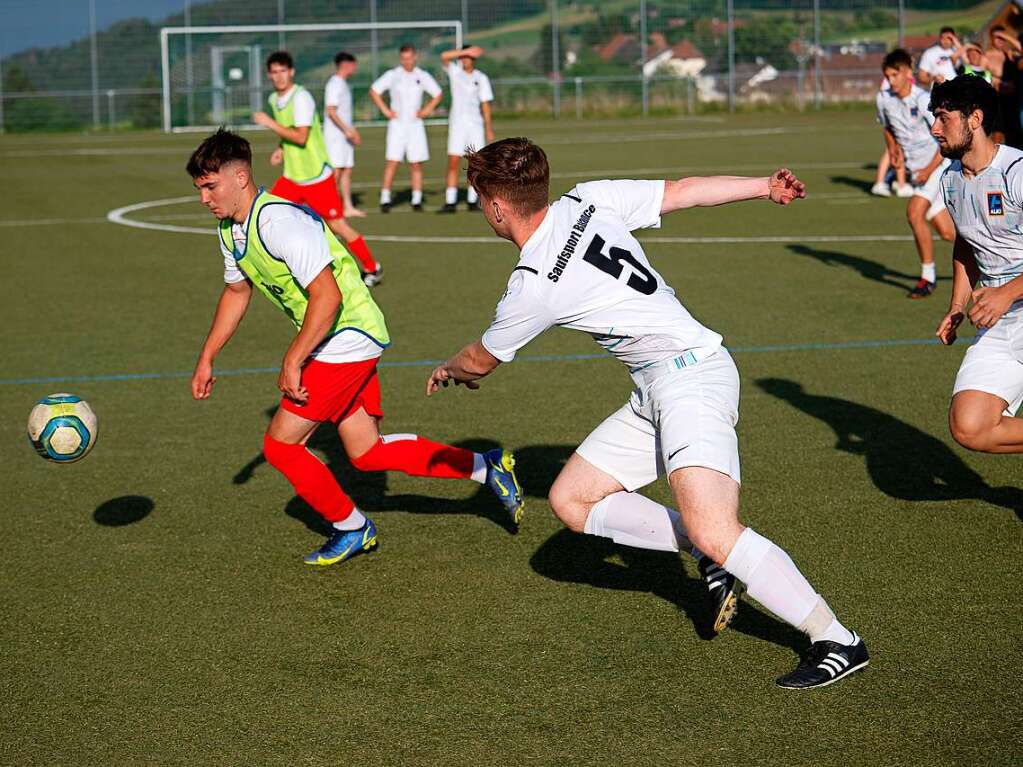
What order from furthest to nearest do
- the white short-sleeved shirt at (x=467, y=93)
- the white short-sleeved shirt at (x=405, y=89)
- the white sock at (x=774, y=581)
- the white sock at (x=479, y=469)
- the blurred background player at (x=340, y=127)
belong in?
1. the white short-sleeved shirt at (x=467, y=93)
2. the white short-sleeved shirt at (x=405, y=89)
3. the blurred background player at (x=340, y=127)
4. the white sock at (x=479, y=469)
5. the white sock at (x=774, y=581)

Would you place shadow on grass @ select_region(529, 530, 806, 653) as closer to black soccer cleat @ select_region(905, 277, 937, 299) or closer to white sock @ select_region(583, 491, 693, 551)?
white sock @ select_region(583, 491, 693, 551)

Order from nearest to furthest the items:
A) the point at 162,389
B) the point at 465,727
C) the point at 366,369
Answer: the point at 465,727, the point at 366,369, the point at 162,389

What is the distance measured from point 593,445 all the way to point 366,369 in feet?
4.39

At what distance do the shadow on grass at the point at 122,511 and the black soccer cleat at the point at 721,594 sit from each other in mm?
3262

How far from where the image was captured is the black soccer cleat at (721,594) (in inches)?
193

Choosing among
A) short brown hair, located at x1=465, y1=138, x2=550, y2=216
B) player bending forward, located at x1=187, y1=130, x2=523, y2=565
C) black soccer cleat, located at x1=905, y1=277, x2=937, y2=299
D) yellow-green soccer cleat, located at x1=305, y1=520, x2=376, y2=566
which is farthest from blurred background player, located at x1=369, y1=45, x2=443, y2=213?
short brown hair, located at x1=465, y1=138, x2=550, y2=216

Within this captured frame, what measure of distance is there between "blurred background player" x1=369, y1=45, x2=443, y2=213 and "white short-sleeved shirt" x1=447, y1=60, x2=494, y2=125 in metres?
0.34

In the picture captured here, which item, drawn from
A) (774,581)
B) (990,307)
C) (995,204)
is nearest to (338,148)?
(995,204)

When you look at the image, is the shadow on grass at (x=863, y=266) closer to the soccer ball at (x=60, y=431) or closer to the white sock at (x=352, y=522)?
the white sock at (x=352, y=522)

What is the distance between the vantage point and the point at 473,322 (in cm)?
1155

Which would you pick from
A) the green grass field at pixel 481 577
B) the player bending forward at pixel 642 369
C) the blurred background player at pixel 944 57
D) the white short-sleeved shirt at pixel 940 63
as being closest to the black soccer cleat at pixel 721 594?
the player bending forward at pixel 642 369

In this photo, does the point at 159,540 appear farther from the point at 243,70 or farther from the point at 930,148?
the point at 243,70

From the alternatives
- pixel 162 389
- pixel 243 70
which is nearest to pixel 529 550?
pixel 162 389

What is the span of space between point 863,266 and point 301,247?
947 cm
